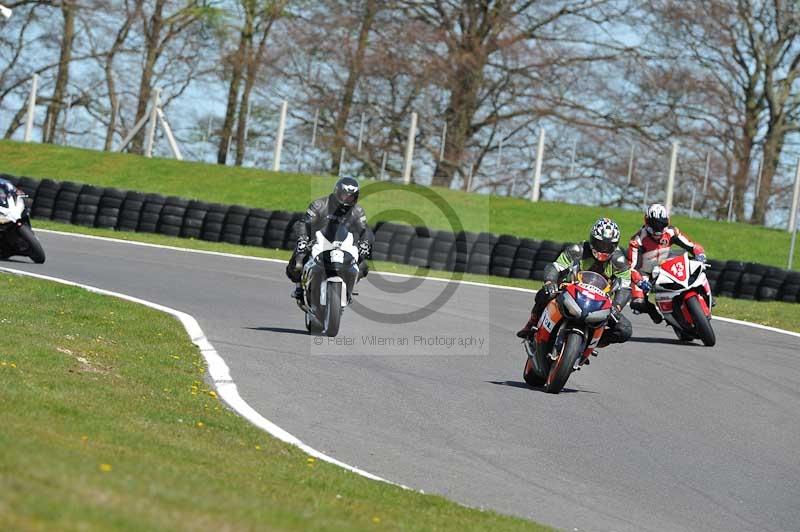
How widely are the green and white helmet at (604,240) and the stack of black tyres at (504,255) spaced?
1238 centimetres

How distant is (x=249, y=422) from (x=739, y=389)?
5.49 metres

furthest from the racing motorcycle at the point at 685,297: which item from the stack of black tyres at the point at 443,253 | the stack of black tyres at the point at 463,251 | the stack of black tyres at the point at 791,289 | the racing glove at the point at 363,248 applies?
the stack of black tyres at the point at 443,253

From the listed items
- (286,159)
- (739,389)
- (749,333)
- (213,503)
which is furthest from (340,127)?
(213,503)

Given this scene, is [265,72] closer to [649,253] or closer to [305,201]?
[305,201]

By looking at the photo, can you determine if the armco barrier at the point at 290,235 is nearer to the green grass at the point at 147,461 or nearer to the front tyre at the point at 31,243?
the front tyre at the point at 31,243

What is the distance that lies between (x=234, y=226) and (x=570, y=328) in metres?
16.1

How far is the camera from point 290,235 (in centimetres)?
2525

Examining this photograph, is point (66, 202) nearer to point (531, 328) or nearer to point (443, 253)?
point (443, 253)

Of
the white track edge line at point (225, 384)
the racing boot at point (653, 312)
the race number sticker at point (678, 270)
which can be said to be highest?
the race number sticker at point (678, 270)

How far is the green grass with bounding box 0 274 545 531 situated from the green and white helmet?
3.48 metres

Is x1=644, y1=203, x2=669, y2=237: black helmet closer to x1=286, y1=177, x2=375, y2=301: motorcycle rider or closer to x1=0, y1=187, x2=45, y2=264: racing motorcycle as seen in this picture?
x1=286, y1=177, x2=375, y2=301: motorcycle rider

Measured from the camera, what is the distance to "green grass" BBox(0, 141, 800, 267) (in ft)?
92.8

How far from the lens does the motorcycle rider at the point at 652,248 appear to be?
1531cm

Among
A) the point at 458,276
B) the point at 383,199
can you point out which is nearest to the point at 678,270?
the point at 458,276
